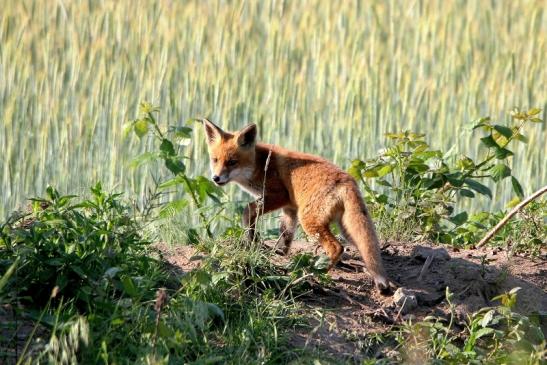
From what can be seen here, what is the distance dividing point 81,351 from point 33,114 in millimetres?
4781

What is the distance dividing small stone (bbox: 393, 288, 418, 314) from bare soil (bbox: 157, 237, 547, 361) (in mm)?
22

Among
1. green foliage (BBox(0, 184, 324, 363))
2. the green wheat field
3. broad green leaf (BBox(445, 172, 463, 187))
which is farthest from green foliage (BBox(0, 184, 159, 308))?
the green wheat field

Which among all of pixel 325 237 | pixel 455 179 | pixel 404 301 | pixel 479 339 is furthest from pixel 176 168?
pixel 479 339

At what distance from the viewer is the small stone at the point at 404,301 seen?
4.97m

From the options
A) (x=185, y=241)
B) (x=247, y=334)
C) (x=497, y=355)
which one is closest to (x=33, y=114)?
(x=185, y=241)

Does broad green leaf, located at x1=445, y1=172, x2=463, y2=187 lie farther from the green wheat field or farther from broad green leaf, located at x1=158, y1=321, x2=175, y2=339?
broad green leaf, located at x1=158, y1=321, x2=175, y2=339

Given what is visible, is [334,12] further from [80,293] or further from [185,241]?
[80,293]

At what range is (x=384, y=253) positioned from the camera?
5.71 meters

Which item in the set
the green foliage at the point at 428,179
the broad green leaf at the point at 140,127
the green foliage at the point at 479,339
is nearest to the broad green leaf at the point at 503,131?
the green foliage at the point at 428,179

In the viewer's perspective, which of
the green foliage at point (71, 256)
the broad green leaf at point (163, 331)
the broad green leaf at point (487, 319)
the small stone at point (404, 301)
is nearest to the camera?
the broad green leaf at point (163, 331)

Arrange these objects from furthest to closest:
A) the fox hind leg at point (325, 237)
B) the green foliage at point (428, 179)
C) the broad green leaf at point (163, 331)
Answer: the green foliage at point (428, 179), the fox hind leg at point (325, 237), the broad green leaf at point (163, 331)

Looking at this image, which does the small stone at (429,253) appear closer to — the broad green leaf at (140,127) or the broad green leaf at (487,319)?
the broad green leaf at (487,319)

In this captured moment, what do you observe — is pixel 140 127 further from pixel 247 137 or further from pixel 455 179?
pixel 455 179

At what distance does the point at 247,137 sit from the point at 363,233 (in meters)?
1.56
